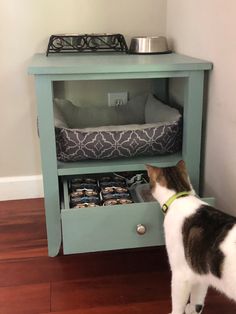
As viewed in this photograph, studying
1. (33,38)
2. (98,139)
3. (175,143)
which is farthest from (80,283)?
(33,38)

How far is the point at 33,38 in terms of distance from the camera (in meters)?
1.83

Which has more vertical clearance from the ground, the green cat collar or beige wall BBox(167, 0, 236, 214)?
beige wall BBox(167, 0, 236, 214)

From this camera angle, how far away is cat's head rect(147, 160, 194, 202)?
1164 mm

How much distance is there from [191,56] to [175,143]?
0.36 m

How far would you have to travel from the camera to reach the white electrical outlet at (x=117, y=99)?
1955 millimetres

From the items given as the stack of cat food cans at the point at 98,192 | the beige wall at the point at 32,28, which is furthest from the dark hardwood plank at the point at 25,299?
the beige wall at the point at 32,28

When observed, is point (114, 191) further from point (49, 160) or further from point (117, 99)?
point (117, 99)

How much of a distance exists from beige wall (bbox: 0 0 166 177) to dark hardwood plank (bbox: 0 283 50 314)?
0.82m

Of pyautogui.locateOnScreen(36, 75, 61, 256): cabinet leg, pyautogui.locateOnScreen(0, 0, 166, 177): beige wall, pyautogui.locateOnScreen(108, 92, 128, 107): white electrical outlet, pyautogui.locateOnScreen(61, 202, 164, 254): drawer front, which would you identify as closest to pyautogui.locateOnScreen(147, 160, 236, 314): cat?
pyautogui.locateOnScreen(61, 202, 164, 254): drawer front

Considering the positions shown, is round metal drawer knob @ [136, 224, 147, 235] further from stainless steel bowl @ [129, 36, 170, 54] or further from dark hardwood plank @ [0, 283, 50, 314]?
stainless steel bowl @ [129, 36, 170, 54]

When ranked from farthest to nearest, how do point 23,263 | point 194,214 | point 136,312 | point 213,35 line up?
point 23,263 → point 213,35 → point 136,312 → point 194,214

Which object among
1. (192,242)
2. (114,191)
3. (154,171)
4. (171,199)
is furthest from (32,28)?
(192,242)

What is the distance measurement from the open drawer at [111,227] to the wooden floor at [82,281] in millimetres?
144

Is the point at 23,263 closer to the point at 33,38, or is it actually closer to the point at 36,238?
the point at 36,238
